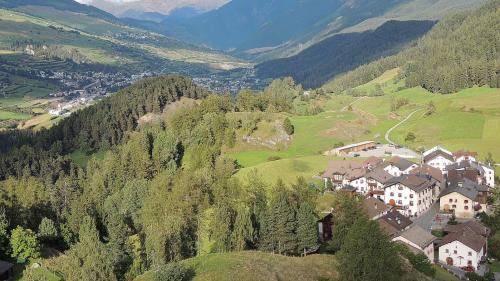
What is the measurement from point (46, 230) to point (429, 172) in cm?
6767

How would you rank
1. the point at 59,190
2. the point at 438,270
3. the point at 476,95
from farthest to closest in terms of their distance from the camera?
the point at 476,95 < the point at 59,190 < the point at 438,270

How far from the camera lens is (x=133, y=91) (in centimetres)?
17625

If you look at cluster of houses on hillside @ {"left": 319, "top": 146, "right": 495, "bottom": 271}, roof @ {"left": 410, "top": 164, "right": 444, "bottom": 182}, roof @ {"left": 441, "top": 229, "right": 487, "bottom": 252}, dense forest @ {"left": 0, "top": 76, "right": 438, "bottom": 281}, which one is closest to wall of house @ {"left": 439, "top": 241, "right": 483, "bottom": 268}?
cluster of houses on hillside @ {"left": 319, "top": 146, "right": 495, "bottom": 271}

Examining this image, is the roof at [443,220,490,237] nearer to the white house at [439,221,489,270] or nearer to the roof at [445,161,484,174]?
the white house at [439,221,489,270]

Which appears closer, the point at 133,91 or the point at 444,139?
the point at 444,139

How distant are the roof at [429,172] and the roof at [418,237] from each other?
2949 centimetres

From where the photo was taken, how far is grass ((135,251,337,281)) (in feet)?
152

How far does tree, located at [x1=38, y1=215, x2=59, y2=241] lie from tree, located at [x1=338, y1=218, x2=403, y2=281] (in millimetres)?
46856

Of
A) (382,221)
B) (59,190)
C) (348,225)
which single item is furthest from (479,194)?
(59,190)

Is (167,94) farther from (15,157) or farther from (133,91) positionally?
(15,157)

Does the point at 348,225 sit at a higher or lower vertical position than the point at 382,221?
higher

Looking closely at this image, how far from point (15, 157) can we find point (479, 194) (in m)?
111

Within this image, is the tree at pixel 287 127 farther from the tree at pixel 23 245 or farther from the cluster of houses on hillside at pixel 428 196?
the tree at pixel 23 245

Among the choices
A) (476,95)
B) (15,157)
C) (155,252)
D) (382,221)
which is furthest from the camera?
(476,95)
